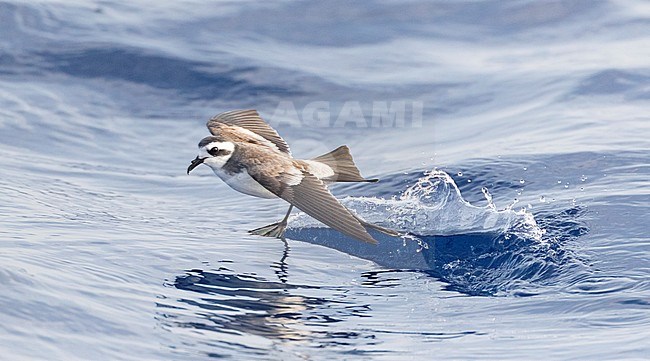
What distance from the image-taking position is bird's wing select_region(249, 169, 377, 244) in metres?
7.20

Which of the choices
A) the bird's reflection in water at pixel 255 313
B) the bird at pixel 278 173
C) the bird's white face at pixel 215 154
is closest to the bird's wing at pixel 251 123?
the bird at pixel 278 173

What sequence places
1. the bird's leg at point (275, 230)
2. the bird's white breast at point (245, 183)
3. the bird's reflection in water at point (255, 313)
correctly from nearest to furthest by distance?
the bird's reflection in water at point (255, 313), the bird's white breast at point (245, 183), the bird's leg at point (275, 230)

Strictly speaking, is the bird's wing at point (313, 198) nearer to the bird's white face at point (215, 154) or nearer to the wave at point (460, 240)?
the bird's white face at point (215, 154)

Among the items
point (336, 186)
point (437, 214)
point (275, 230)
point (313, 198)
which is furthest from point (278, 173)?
point (336, 186)

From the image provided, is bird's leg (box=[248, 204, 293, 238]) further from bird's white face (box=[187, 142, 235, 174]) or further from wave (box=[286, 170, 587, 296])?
bird's white face (box=[187, 142, 235, 174])

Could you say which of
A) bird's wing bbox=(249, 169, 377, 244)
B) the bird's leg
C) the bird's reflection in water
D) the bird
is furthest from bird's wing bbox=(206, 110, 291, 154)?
the bird's reflection in water

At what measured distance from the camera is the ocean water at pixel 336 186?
6211mm

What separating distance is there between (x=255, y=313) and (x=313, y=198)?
1.35m

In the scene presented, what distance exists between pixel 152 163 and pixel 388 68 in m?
3.90

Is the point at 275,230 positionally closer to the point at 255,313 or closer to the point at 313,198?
the point at 313,198

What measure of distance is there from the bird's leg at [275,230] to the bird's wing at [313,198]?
2.16 feet

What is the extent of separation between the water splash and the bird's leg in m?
0.26

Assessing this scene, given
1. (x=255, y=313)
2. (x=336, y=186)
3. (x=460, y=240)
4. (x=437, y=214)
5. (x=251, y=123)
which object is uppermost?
(x=251, y=123)

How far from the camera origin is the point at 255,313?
6496 millimetres
